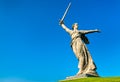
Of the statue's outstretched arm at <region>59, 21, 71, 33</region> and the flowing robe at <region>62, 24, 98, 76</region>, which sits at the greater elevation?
Result: the statue's outstretched arm at <region>59, 21, 71, 33</region>

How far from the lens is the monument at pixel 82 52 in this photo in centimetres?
2906

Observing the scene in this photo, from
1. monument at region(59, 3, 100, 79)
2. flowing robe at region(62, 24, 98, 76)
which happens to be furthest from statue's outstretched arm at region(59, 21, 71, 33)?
flowing robe at region(62, 24, 98, 76)

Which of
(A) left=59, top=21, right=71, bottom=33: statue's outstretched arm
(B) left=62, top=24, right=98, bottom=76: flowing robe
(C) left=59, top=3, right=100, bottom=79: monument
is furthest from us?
(A) left=59, top=21, right=71, bottom=33: statue's outstretched arm

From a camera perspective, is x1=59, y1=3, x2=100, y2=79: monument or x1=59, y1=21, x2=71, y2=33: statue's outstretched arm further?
x1=59, y1=21, x2=71, y2=33: statue's outstretched arm

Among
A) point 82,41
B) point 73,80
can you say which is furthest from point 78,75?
point 82,41

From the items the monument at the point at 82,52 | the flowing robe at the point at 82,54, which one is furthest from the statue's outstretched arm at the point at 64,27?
the flowing robe at the point at 82,54

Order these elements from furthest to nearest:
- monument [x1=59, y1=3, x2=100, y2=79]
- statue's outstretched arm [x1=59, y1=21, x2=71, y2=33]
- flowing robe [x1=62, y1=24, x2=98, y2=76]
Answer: statue's outstretched arm [x1=59, y1=21, x2=71, y2=33] → flowing robe [x1=62, y1=24, x2=98, y2=76] → monument [x1=59, y1=3, x2=100, y2=79]

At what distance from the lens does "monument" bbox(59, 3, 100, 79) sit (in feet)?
95.4

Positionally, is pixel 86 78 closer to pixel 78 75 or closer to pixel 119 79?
pixel 78 75

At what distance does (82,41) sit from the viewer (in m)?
30.8

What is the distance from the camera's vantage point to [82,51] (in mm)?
30031

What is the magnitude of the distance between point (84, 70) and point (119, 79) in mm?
5139

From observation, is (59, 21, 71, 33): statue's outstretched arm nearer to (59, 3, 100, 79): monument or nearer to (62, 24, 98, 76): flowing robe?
(59, 3, 100, 79): monument

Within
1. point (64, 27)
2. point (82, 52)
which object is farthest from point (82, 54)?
point (64, 27)
